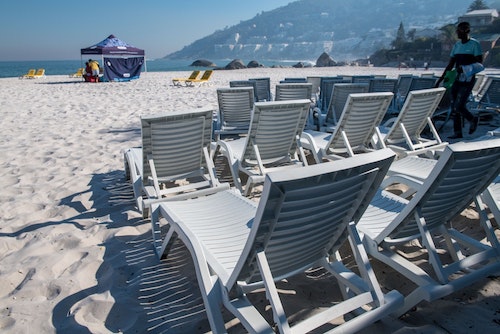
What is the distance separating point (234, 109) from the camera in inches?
228

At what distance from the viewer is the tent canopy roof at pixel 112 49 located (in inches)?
830

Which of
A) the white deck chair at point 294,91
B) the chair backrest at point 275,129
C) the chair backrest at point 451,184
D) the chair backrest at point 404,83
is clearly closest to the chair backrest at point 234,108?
the white deck chair at point 294,91

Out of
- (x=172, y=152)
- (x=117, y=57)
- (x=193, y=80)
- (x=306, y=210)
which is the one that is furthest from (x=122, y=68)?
(x=306, y=210)

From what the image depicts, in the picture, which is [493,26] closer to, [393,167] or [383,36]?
[393,167]

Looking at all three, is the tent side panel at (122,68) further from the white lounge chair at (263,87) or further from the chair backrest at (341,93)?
the chair backrest at (341,93)

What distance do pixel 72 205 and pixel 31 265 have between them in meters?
1.17

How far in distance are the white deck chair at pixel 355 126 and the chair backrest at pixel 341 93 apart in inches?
66.7

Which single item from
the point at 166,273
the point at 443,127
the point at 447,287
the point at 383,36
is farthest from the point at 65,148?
the point at 383,36

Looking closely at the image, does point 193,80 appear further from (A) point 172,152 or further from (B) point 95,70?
(A) point 172,152

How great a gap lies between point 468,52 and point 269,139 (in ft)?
12.3

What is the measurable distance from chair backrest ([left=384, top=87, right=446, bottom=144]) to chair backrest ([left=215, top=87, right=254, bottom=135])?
6.78 ft

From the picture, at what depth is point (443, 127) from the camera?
6.70 metres

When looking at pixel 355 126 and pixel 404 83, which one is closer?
pixel 355 126

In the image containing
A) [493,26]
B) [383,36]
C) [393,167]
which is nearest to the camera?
[393,167]
